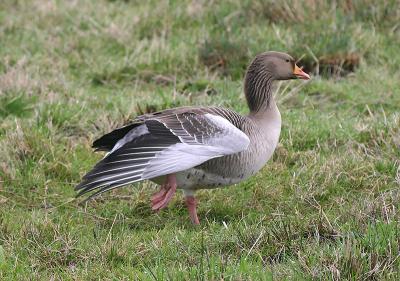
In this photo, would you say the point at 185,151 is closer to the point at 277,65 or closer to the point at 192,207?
the point at 192,207

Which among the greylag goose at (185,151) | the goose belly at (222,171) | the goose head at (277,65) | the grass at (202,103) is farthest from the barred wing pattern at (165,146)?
the goose head at (277,65)

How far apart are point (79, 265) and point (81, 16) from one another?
17.9 ft

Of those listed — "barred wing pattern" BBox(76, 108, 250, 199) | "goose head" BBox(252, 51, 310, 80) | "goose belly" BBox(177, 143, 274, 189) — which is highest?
"goose head" BBox(252, 51, 310, 80)

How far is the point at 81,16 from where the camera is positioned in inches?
395

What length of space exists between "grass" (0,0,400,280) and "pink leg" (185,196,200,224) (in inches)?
2.8

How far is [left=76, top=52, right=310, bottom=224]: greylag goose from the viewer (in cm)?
549

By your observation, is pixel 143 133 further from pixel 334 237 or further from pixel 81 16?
pixel 81 16

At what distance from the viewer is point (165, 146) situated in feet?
18.4

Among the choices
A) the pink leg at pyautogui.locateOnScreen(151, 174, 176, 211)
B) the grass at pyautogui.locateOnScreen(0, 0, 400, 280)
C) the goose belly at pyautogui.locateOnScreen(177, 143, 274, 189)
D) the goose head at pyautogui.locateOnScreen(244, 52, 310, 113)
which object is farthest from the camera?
the goose head at pyautogui.locateOnScreen(244, 52, 310, 113)

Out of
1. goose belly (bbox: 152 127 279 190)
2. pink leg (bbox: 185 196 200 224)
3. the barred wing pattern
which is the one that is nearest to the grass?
pink leg (bbox: 185 196 200 224)

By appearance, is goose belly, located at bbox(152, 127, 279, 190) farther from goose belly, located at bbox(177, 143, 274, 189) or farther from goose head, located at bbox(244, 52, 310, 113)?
goose head, located at bbox(244, 52, 310, 113)

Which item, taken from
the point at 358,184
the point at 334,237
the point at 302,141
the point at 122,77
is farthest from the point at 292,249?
the point at 122,77

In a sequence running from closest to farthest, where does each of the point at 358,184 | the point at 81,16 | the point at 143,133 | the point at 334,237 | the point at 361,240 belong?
the point at 361,240 < the point at 334,237 < the point at 143,133 < the point at 358,184 < the point at 81,16

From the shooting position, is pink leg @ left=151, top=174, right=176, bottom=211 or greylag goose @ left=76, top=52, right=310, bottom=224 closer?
greylag goose @ left=76, top=52, right=310, bottom=224
